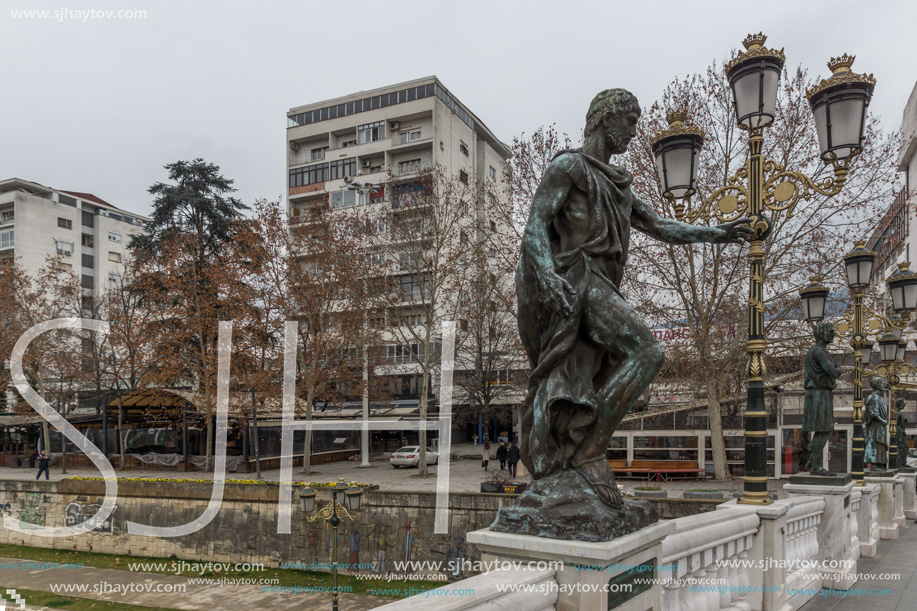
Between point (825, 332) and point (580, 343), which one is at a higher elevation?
point (825, 332)

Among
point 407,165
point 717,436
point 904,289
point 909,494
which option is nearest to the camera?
point 904,289

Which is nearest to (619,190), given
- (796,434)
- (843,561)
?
(843,561)

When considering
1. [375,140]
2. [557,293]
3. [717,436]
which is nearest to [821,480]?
[557,293]

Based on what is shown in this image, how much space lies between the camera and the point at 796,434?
2081cm

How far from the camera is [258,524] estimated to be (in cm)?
1822

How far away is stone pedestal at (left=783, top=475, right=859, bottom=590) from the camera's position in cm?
628

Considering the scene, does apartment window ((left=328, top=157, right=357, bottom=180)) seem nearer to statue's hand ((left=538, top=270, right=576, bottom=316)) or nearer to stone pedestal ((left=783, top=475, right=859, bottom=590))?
stone pedestal ((left=783, top=475, right=859, bottom=590))

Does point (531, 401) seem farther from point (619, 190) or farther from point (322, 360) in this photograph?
point (322, 360)

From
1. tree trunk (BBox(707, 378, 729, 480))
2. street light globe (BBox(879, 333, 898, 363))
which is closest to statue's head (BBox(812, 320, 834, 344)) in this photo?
street light globe (BBox(879, 333, 898, 363))

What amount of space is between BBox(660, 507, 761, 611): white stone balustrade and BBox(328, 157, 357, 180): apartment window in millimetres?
42522

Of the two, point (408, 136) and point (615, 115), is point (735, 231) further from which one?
point (408, 136)

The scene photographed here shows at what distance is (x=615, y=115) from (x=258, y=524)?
58.9 ft

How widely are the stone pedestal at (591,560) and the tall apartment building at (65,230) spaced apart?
5474 cm

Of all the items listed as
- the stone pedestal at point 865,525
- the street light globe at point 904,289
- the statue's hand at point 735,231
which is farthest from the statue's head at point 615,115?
the street light globe at point 904,289
